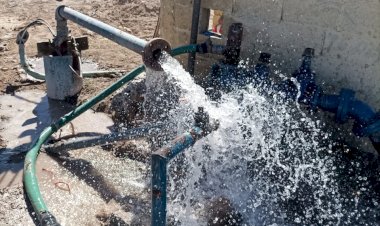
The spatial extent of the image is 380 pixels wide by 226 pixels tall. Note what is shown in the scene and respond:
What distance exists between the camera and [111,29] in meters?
3.90

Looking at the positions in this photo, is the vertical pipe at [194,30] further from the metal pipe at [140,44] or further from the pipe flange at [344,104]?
the pipe flange at [344,104]

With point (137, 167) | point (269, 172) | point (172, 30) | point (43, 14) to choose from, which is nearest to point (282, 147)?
point (269, 172)

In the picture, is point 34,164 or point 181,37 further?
point 181,37

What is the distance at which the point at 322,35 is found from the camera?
3896 mm

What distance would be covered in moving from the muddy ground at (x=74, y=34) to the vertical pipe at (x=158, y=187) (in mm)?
1021

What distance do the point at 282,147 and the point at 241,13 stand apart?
1.53 meters

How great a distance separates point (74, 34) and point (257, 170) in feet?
17.9

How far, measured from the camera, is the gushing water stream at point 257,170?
11.2ft

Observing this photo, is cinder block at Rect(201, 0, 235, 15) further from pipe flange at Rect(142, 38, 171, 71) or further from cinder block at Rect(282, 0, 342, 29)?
pipe flange at Rect(142, 38, 171, 71)

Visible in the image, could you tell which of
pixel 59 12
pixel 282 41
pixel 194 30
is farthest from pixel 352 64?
pixel 59 12

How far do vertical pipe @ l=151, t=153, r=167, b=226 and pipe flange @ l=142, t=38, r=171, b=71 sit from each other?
1.34 meters

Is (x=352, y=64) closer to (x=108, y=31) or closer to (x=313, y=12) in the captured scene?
(x=313, y=12)

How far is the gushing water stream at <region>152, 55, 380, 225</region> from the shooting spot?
3.42 m

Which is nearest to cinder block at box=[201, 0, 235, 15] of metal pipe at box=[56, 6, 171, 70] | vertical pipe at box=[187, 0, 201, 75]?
vertical pipe at box=[187, 0, 201, 75]
